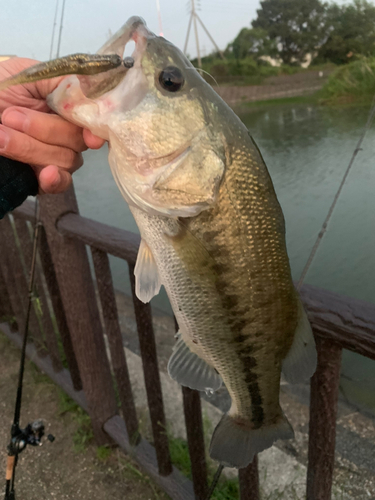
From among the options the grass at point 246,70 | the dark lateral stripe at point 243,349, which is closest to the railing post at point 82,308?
the dark lateral stripe at point 243,349

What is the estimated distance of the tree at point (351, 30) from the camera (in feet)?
8.02

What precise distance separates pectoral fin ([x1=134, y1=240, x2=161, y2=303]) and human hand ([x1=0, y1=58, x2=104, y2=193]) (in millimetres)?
292

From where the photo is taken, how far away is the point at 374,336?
811mm

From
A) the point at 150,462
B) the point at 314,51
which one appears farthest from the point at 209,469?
the point at 314,51

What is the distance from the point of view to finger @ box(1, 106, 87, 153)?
80cm

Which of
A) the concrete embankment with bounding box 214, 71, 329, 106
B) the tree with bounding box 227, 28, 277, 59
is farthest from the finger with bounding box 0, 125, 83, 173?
the tree with bounding box 227, 28, 277, 59

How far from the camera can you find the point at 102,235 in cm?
153

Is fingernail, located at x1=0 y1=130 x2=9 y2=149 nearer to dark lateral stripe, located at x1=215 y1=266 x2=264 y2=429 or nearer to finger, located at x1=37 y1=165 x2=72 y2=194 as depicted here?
finger, located at x1=37 y1=165 x2=72 y2=194

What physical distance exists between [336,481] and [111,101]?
2.27 metres

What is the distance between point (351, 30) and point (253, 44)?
200 inches

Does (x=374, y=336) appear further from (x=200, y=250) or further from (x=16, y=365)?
(x=16, y=365)

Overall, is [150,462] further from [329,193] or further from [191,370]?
[329,193]

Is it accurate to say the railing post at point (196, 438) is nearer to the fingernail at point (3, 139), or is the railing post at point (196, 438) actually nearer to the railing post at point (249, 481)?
the railing post at point (249, 481)

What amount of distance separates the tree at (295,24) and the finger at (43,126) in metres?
3.42
